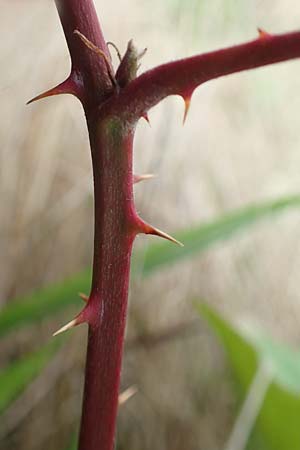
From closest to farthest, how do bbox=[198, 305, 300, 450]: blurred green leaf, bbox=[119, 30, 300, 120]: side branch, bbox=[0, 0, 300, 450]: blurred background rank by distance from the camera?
bbox=[119, 30, 300, 120]: side branch < bbox=[198, 305, 300, 450]: blurred green leaf < bbox=[0, 0, 300, 450]: blurred background

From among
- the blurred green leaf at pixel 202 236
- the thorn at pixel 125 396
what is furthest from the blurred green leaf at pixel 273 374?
the thorn at pixel 125 396

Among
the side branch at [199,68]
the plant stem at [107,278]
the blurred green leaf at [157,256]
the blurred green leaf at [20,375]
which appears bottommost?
the blurred green leaf at [20,375]

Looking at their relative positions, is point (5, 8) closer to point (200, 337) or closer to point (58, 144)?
point (58, 144)

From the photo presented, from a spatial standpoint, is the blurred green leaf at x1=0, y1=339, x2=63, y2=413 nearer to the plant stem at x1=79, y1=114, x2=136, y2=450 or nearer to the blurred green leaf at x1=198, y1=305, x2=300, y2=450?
the blurred green leaf at x1=198, y1=305, x2=300, y2=450

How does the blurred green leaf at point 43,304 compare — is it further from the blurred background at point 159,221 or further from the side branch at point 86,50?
the side branch at point 86,50

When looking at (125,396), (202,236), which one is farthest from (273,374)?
(125,396)

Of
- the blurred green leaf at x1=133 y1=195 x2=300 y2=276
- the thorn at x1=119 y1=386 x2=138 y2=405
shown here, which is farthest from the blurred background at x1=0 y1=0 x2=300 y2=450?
the thorn at x1=119 y1=386 x2=138 y2=405

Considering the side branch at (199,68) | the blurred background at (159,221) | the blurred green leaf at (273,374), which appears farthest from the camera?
the blurred background at (159,221)

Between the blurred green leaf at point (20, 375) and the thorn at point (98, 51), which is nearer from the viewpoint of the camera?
the thorn at point (98, 51)
